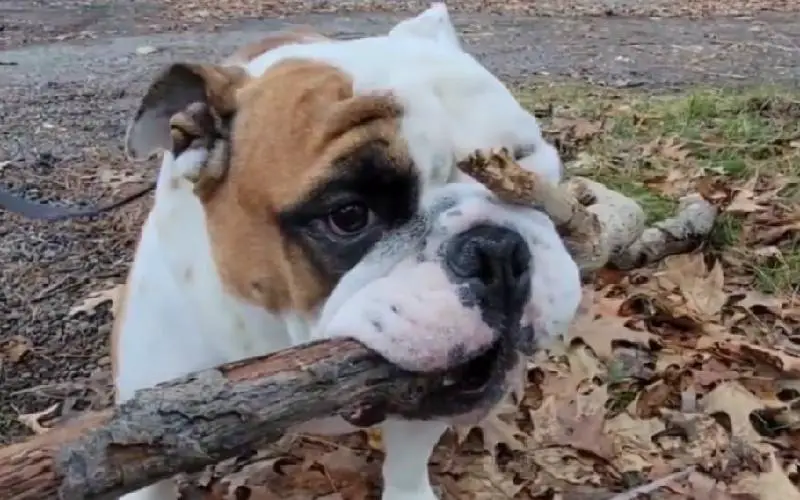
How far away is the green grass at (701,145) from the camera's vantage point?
4.11 m

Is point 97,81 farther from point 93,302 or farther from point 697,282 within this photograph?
point 697,282

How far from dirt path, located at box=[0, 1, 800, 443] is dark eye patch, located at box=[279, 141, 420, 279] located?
142 centimetres

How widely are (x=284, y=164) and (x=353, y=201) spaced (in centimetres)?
17

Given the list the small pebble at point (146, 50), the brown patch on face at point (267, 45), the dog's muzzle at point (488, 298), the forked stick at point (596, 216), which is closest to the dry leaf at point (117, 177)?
the forked stick at point (596, 216)

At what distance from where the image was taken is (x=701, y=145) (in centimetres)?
507

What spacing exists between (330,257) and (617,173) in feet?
9.37

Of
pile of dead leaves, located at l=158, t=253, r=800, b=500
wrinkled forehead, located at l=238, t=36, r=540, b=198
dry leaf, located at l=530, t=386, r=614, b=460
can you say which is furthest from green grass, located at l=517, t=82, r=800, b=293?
wrinkled forehead, located at l=238, t=36, r=540, b=198

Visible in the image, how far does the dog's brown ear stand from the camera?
2.45 metres

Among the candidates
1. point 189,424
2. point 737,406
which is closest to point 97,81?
point 737,406

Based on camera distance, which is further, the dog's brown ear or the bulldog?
the dog's brown ear

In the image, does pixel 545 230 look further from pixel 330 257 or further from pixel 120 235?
pixel 120 235

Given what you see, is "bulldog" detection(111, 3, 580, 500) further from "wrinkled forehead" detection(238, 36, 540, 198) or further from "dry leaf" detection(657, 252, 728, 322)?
"dry leaf" detection(657, 252, 728, 322)

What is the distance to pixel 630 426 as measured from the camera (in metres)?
3.10


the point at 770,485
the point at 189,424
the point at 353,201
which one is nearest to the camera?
the point at 189,424
